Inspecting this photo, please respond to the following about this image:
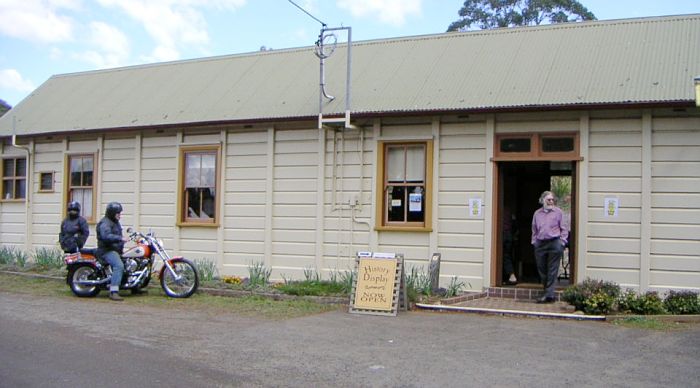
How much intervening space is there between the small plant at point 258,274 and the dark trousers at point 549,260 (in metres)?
4.67

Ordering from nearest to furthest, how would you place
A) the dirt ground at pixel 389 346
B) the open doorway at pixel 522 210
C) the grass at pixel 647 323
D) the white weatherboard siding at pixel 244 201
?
the dirt ground at pixel 389 346, the grass at pixel 647 323, the open doorway at pixel 522 210, the white weatherboard siding at pixel 244 201

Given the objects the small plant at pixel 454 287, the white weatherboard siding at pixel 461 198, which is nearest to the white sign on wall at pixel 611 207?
the white weatherboard siding at pixel 461 198

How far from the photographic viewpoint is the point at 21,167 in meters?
17.1

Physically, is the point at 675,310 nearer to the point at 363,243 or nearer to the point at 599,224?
the point at 599,224

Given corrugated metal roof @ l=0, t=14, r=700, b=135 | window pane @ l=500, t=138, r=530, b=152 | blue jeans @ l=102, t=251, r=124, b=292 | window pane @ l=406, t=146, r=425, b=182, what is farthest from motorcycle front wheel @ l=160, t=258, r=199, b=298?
window pane @ l=500, t=138, r=530, b=152

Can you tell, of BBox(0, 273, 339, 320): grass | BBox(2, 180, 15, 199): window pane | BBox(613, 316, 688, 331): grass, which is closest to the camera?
BBox(613, 316, 688, 331): grass

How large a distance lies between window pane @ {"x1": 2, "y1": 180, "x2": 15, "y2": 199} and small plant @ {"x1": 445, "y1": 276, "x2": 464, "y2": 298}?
1114 centimetres

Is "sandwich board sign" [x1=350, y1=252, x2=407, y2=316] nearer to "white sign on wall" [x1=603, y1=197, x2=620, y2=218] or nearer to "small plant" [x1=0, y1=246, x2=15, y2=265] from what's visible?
"white sign on wall" [x1=603, y1=197, x2=620, y2=218]

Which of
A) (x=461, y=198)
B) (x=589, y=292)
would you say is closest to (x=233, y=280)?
(x=461, y=198)

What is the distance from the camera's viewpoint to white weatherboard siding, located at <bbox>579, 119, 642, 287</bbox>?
35.9 ft

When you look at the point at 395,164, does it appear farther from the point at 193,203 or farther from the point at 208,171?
the point at 193,203

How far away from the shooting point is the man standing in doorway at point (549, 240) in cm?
1089

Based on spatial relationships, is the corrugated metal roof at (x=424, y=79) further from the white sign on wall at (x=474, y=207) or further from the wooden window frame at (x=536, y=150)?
the white sign on wall at (x=474, y=207)

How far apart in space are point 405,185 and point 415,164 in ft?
1.31
